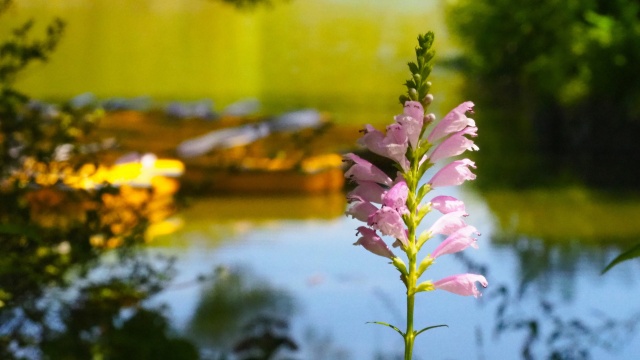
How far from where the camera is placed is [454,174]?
1.51ft

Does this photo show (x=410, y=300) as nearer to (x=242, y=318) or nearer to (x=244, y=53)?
(x=242, y=318)

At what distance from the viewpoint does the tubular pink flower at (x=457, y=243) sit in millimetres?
453

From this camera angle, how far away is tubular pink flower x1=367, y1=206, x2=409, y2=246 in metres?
0.42

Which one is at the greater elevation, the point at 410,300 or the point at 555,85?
the point at 555,85

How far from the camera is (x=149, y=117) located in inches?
180

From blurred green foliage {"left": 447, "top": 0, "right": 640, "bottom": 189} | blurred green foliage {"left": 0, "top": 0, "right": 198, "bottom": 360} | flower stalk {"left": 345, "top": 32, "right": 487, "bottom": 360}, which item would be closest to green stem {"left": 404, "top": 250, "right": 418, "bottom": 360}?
flower stalk {"left": 345, "top": 32, "right": 487, "bottom": 360}

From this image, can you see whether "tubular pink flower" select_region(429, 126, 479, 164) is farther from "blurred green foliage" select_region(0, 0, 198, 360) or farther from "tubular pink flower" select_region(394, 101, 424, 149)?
"blurred green foliage" select_region(0, 0, 198, 360)

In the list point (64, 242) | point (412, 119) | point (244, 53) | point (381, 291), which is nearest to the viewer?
point (412, 119)

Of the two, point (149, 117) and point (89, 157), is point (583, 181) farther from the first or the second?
point (89, 157)

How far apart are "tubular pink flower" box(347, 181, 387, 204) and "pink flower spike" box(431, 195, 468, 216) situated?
0.03 metres

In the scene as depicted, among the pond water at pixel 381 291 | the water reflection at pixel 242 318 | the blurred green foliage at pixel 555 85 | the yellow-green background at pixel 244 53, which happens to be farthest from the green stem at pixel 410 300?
the blurred green foliage at pixel 555 85

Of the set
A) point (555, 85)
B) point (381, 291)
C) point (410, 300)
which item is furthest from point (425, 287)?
point (555, 85)

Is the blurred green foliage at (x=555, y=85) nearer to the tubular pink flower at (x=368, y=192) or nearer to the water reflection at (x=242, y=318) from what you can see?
the water reflection at (x=242, y=318)

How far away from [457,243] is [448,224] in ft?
0.04
